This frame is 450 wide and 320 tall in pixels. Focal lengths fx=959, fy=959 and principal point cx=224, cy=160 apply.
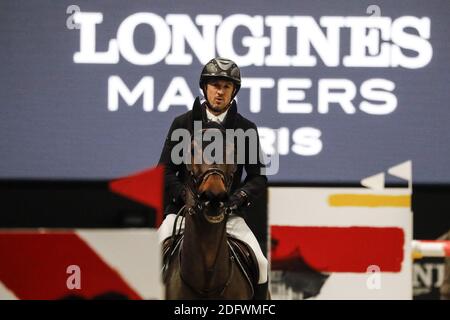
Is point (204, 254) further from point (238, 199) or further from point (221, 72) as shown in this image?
point (221, 72)

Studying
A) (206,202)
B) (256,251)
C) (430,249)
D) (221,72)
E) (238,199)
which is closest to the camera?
(206,202)

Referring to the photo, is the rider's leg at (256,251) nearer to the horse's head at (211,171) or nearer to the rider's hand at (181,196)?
the rider's hand at (181,196)

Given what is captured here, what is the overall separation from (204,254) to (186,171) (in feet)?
2.41

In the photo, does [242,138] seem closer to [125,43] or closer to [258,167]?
[258,167]

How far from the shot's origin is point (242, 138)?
434 cm

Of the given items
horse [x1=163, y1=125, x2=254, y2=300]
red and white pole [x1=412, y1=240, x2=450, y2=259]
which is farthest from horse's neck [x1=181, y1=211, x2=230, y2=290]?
red and white pole [x1=412, y1=240, x2=450, y2=259]

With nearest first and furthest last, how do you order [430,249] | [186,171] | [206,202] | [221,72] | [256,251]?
[206,202] → [256,251] → [186,171] → [221,72] → [430,249]

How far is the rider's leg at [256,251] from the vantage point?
177 inches

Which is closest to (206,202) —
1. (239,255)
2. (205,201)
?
(205,201)

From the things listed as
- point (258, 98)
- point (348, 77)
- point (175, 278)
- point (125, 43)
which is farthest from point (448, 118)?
point (175, 278)

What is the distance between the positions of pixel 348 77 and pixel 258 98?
2.12 ft

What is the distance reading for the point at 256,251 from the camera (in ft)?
14.8

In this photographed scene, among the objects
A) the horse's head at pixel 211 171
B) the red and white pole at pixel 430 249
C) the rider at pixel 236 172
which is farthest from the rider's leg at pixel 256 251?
the red and white pole at pixel 430 249
